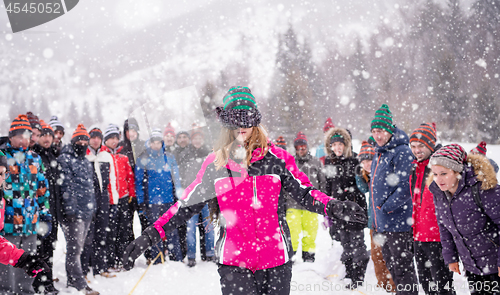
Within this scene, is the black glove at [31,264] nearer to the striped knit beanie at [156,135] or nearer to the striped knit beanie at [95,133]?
Answer: the striped knit beanie at [95,133]

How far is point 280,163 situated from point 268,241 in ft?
1.85

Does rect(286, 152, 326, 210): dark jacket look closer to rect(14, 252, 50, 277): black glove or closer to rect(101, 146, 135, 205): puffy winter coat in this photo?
rect(101, 146, 135, 205): puffy winter coat

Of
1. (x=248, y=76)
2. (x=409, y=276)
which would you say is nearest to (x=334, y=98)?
(x=248, y=76)

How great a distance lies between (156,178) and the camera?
22.3ft

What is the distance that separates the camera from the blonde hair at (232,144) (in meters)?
2.41

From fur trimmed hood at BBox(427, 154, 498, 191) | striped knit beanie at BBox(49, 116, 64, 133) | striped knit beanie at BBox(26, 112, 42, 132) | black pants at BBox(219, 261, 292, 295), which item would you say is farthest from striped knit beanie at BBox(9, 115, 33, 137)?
fur trimmed hood at BBox(427, 154, 498, 191)

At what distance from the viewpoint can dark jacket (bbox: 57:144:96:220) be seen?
5.14 metres

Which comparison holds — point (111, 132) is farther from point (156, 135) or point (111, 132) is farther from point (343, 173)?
point (343, 173)

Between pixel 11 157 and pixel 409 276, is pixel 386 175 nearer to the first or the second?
pixel 409 276

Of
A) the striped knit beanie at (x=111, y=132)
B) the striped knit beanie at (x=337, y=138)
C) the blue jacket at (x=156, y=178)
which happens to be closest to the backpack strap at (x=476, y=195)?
the striped knit beanie at (x=337, y=138)

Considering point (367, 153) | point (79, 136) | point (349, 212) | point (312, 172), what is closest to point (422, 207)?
point (367, 153)

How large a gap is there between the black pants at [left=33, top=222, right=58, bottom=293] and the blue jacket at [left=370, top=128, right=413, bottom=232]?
472 cm

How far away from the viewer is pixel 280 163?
95.5 inches

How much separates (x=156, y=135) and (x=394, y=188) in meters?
4.83
